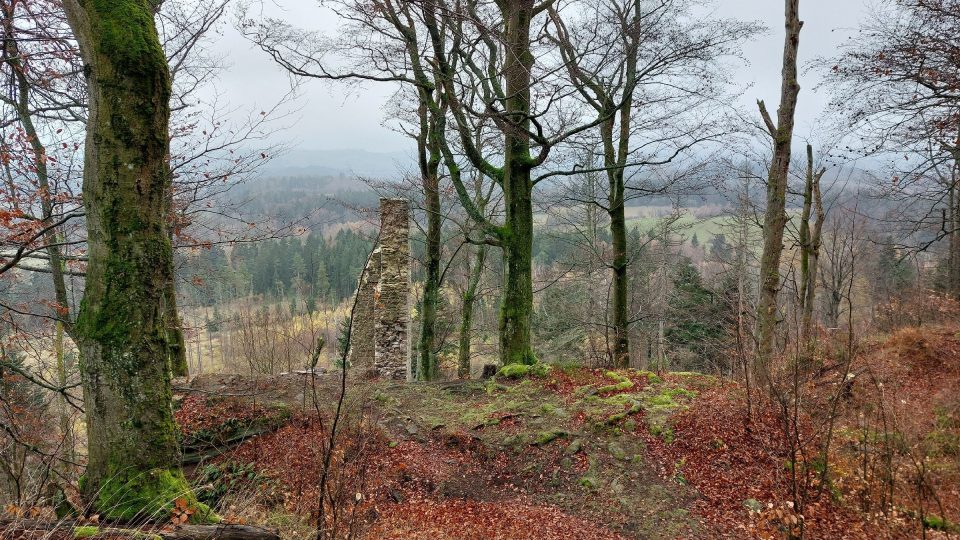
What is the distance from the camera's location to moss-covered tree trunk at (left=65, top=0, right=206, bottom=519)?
288 cm

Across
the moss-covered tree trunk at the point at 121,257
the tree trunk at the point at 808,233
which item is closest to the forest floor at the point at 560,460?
the moss-covered tree trunk at the point at 121,257

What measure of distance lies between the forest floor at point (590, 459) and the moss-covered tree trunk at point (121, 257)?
400mm

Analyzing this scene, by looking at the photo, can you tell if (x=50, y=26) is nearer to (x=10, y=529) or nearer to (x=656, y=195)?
(x=10, y=529)

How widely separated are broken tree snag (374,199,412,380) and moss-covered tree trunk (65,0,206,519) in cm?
937

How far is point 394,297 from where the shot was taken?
12664 mm

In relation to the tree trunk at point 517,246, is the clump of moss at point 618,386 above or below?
below

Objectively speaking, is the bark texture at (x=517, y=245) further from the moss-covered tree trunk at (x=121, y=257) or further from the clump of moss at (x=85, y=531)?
the clump of moss at (x=85, y=531)

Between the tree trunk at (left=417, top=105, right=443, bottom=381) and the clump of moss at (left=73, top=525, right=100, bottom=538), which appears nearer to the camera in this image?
the clump of moss at (left=73, top=525, right=100, bottom=538)

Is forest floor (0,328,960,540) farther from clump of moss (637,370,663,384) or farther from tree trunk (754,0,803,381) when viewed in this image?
tree trunk (754,0,803,381)

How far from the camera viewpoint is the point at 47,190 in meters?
6.14

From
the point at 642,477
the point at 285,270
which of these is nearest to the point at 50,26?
the point at 642,477

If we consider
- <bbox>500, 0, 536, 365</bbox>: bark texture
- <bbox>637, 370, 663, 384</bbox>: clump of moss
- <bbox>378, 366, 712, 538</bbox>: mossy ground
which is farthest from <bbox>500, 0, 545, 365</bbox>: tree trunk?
<bbox>637, 370, 663, 384</bbox>: clump of moss

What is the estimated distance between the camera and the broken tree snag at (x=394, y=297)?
12.5 meters

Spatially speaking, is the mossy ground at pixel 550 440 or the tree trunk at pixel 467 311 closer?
the mossy ground at pixel 550 440
